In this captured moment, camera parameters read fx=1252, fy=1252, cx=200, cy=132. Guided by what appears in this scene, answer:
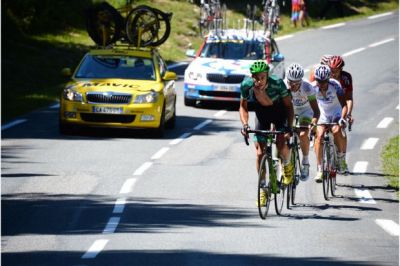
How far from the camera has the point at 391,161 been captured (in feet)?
68.1

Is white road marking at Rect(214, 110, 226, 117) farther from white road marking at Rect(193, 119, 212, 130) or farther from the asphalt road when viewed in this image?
white road marking at Rect(193, 119, 212, 130)

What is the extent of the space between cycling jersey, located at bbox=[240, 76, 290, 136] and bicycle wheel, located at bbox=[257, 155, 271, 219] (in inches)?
19.9

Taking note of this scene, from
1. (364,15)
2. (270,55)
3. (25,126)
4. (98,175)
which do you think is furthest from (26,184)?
(364,15)

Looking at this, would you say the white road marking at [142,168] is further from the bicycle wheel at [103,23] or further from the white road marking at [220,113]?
the white road marking at [220,113]

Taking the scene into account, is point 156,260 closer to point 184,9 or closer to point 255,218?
point 255,218

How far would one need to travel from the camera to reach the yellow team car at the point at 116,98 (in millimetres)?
21938

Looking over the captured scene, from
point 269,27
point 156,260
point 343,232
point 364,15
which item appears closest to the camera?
point 156,260

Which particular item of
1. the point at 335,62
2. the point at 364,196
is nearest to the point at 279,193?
the point at 364,196

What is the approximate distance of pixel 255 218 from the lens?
1456 centimetres

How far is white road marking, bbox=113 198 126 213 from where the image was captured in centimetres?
1484

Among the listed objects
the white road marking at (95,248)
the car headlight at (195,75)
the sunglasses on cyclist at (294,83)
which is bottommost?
the white road marking at (95,248)

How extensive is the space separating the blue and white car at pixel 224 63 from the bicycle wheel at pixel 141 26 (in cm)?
133

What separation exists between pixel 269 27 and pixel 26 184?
17733 mm

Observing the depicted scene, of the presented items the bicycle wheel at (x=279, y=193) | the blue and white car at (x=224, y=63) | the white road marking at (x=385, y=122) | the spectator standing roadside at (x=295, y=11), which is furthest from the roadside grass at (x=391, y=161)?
the spectator standing roadside at (x=295, y=11)
